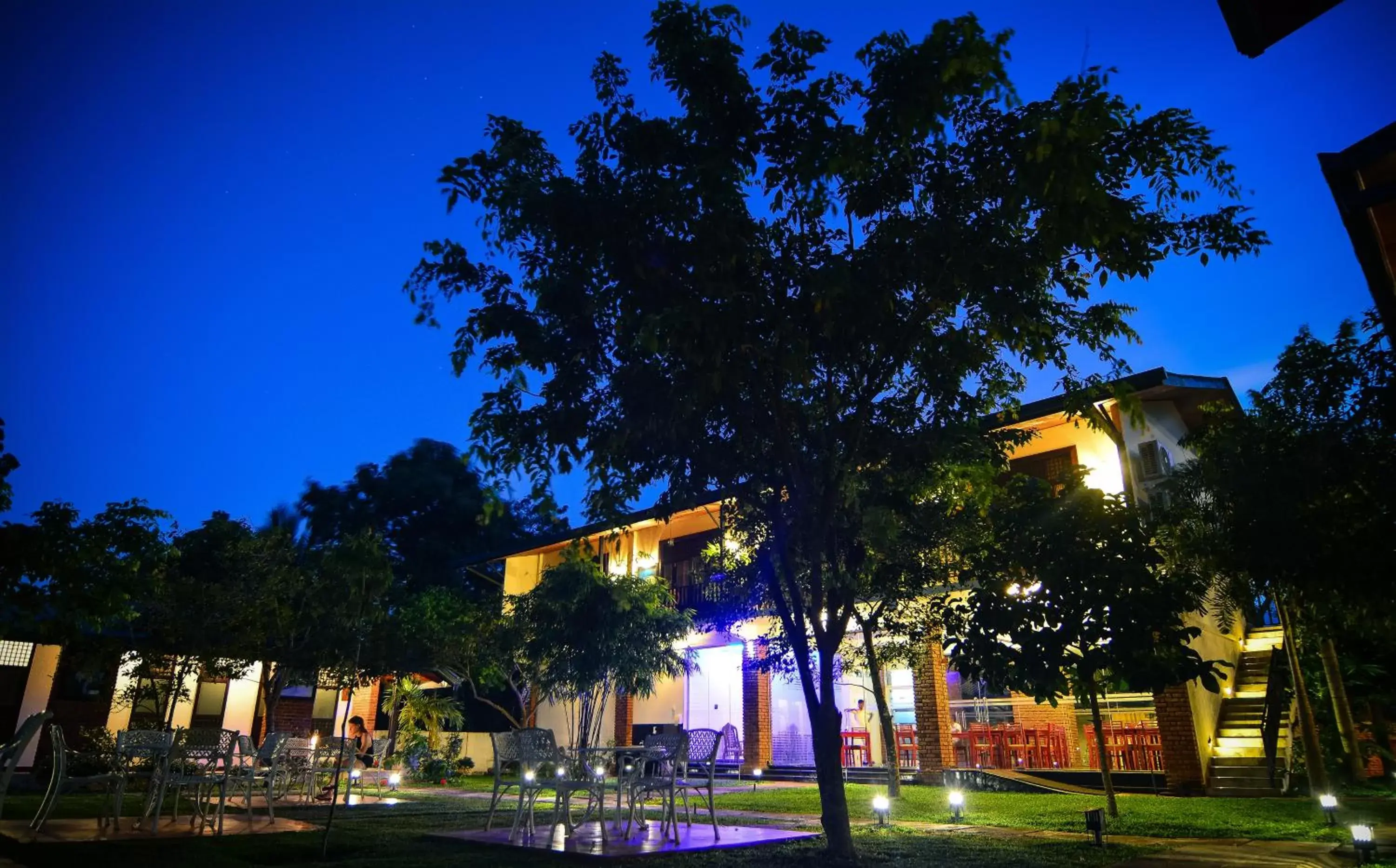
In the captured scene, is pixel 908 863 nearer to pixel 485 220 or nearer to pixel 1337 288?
pixel 485 220

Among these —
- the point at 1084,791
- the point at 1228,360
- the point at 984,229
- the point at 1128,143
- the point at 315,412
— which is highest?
the point at 315,412

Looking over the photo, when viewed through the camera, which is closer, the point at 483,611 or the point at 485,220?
the point at 485,220

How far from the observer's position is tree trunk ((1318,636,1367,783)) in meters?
9.40

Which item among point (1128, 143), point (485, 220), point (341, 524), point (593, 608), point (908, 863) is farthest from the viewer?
point (341, 524)

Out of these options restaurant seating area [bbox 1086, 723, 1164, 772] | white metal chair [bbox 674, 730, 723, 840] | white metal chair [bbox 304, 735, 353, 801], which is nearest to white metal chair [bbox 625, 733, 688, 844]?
white metal chair [bbox 674, 730, 723, 840]

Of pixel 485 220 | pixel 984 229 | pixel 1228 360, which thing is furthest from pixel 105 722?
pixel 1228 360

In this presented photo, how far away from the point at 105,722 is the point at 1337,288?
85597mm

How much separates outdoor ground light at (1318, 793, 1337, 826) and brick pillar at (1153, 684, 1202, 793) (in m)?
3.51

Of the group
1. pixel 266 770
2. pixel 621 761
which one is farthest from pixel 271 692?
pixel 621 761

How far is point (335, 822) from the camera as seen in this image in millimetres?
8344

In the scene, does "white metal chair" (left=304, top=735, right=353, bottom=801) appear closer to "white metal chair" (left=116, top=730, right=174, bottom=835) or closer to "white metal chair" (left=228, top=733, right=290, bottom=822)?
"white metal chair" (left=228, top=733, right=290, bottom=822)

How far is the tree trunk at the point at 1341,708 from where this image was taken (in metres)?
9.40

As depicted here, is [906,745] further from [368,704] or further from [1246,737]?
[368,704]

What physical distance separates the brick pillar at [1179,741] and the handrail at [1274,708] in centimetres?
85
